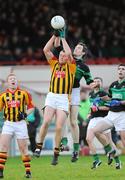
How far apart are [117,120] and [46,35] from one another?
14914mm

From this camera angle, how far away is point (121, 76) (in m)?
18.6

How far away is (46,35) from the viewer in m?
33.3

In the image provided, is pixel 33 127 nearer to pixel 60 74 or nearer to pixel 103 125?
pixel 103 125

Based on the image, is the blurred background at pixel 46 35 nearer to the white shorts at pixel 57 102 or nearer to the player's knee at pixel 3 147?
the white shorts at pixel 57 102

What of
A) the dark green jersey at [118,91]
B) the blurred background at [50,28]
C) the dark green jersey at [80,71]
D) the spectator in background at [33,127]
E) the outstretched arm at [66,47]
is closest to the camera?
the outstretched arm at [66,47]

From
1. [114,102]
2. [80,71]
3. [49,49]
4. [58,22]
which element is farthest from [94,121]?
[58,22]

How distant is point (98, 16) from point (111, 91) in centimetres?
1989

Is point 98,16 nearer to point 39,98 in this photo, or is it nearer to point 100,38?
point 100,38

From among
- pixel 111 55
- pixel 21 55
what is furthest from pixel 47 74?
pixel 111 55

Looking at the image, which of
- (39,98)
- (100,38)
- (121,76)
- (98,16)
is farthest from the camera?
(98,16)

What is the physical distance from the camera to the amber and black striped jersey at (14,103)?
16953mm

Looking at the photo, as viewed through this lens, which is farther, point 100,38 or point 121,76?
point 100,38

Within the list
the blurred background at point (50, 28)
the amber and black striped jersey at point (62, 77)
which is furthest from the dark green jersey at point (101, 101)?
the blurred background at point (50, 28)

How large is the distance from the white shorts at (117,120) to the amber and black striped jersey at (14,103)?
2446 millimetres
